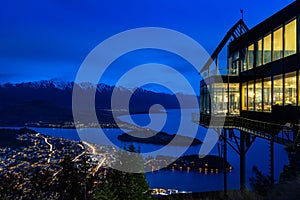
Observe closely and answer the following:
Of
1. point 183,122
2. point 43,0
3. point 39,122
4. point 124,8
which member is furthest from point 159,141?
point 43,0

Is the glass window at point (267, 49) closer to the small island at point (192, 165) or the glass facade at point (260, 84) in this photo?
the glass facade at point (260, 84)

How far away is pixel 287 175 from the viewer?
29.1 ft

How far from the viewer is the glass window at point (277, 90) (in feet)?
38.9

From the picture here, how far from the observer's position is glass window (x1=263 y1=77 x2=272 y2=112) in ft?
42.0

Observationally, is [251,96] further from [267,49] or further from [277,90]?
[267,49]

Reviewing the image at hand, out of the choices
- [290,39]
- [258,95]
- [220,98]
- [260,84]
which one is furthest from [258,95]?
[290,39]

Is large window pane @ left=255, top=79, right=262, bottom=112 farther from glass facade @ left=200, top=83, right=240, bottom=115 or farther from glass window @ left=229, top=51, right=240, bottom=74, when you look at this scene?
glass window @ left=229, top=51, right=240, bottom=74

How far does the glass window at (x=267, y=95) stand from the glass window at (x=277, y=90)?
1.29 ft

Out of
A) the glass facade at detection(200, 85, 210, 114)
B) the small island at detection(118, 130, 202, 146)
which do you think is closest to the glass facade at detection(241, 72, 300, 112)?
the glass facade at detection(200, 85, 210, 114)

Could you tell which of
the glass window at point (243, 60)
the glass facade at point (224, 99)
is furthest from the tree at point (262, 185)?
the glass window at point (243, 60)

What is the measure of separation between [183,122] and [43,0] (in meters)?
90.6

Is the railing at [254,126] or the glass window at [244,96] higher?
the glass window at [244,96]

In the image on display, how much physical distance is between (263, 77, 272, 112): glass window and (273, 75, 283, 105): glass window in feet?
1.29

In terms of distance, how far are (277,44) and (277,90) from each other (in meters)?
2.08
